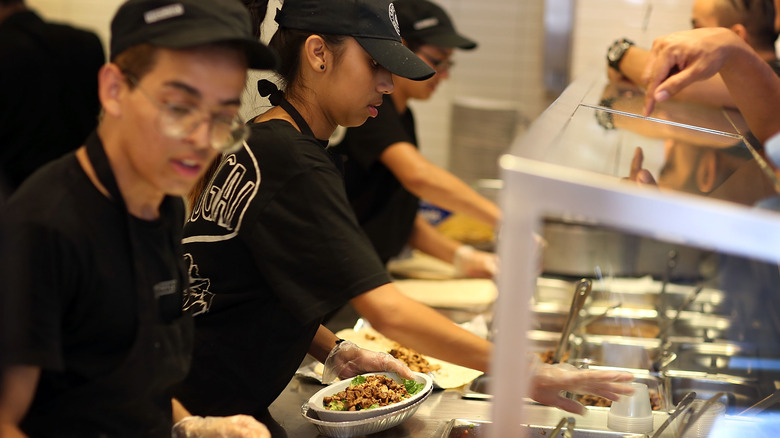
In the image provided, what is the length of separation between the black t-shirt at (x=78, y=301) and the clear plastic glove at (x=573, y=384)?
60 cm

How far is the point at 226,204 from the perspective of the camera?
1.50m

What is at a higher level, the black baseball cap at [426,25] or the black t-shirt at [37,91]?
the black baseball cap at [426,25]

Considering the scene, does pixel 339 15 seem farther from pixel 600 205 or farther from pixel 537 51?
pixel 537 51

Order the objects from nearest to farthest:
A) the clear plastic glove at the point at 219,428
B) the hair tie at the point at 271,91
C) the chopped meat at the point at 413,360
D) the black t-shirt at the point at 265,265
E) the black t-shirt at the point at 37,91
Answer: the clear plastic glove at the point at 219,428, the black t-shirt at the point at 265,265, the hair tie at the point at 271,91, the chopped meat at the point at 413,360, the black t-shirt at the point at 37,91

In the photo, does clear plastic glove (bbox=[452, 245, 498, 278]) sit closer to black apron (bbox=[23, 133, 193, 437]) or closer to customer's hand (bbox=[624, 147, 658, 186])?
customer's hand (bbox=[624, 147, 658, 186])

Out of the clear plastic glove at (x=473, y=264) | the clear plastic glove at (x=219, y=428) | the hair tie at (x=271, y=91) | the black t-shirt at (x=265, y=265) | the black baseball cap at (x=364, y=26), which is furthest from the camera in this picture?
the clear plastic glove at (x=473, y=264)

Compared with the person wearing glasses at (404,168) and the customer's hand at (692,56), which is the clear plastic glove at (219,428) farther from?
the person wearing glasses at (404,168)

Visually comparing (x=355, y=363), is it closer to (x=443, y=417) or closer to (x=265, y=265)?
(x=443, y=417)

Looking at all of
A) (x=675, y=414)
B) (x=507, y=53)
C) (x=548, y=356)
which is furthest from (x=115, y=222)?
(x=507, y=53)

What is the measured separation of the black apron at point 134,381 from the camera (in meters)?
1.12

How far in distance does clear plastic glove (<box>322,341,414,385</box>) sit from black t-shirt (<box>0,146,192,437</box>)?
0.54 meters

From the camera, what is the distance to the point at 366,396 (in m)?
1.57

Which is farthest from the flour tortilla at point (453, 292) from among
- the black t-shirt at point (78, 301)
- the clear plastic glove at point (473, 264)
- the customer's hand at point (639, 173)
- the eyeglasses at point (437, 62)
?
the black t-shirt at point (78, 301)

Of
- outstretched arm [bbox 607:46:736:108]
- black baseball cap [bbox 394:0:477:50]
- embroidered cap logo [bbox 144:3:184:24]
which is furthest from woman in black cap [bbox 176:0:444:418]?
black baseball cap [bbox 394:0:477:50]
